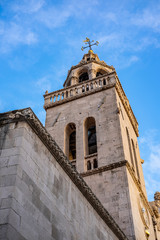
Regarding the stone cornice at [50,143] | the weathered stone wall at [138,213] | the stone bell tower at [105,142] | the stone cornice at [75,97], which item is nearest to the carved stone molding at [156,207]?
the stone bell tower at [105,142]

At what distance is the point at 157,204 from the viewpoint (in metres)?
25.0

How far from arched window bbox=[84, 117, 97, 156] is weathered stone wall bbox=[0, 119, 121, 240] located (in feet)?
36.4

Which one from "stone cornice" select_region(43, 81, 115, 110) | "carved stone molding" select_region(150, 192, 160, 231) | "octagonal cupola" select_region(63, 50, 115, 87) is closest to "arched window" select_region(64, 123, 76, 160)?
"stone cornice" select_region(43, 81, 115, 110)

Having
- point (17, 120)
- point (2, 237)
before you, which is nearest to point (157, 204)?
point (17, 120)

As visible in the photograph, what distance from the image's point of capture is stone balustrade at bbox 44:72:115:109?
81.4 ft

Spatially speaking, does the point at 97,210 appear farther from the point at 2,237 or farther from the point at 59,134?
the point at 59,134

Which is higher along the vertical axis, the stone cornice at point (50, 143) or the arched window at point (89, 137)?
the arched window at point (89, 137)

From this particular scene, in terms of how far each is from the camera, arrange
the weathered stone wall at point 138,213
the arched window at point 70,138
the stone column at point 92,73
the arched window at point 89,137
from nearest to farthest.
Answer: the weathered stone wall at point 138,213
the arched window at point 89,137
the arched window at point 70,138
the stone column at point 92,73

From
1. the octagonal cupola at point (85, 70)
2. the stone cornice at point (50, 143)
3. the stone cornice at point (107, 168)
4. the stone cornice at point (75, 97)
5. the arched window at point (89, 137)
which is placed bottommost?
the stone cornice at point (50, 143)

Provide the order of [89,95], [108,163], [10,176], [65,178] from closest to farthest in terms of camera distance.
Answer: [10,176], [65,178], [108,163], [89,95]

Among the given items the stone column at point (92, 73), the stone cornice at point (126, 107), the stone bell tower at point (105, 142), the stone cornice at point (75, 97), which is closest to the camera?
the stone bell tower at point (105, 142)

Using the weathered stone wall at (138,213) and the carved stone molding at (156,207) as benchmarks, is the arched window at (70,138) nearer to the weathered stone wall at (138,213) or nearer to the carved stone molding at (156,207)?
the weathered stone wall at (138,213)

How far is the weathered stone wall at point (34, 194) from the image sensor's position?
681 cm

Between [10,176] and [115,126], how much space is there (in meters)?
14.6
